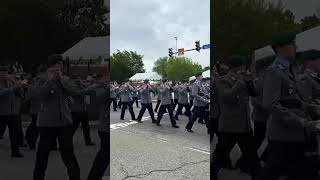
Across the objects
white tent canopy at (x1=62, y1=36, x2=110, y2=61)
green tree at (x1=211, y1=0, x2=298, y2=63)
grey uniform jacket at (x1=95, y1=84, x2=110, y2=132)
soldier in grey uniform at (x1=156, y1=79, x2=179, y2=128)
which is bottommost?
soldier in grey uniform at (x1=156, y1=79, x2=179, y2=128)

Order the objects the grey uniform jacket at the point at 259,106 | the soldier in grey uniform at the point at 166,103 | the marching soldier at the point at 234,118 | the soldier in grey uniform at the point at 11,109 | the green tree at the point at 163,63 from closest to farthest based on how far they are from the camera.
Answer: the grey uniform jacket at the point at 259,106 → the marching soldier at the point at 234,118 → the soldier in grey uniform at the point at 11,109 → the soldier in grey uniform at the point at 166,103 → the green tree at the point at 163,63

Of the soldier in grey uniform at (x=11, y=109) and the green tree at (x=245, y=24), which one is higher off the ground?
the green tree at (x=245, y=24)

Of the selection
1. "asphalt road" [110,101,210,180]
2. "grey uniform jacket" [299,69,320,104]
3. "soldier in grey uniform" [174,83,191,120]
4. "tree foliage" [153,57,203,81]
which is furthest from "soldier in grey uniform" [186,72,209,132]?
"grey uniform jacket" [299,69,320,104]

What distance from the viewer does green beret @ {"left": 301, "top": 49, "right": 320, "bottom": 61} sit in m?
3.06

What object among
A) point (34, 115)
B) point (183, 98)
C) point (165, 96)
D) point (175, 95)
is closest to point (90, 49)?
point (34, 115)

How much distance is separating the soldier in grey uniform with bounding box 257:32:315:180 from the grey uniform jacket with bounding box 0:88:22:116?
6.11ft

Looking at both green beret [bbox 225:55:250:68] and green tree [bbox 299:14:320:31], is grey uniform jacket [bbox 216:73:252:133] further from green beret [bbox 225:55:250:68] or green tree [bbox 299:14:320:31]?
green tree [bbox 299:14:320:31]

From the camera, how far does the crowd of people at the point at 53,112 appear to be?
355 cm

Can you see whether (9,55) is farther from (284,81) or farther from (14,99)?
(284,81)

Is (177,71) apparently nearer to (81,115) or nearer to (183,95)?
(183,95)

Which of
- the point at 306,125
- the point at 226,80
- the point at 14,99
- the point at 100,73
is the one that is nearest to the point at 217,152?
the point at 226,80

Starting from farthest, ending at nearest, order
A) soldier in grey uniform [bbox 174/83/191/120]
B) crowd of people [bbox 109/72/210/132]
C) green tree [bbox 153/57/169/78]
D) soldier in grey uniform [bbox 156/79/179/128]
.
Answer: green tree [bbox 153/57/169/78], soldier in grey uniform [bbox 174/83/191/120], soldier in grey uniform [bbox 156/79/179/128], crowd of people [bbox 109/72/210/132]

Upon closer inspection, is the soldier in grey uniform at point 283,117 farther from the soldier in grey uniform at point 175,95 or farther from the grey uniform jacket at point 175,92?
the grey uniform jacket at point 175,92

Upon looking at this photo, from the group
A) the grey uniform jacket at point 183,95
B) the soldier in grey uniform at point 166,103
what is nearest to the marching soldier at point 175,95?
the grey uniform jacket at point 183,95
